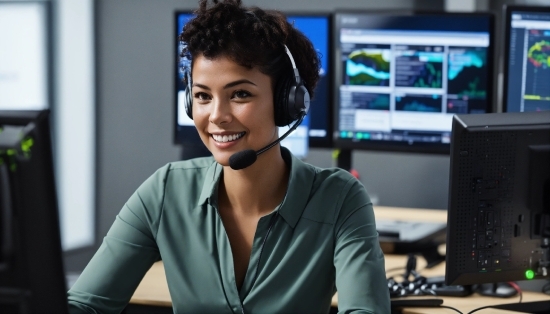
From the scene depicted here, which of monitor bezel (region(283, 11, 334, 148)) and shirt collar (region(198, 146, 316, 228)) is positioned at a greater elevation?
monitor bezel (region(283, 11, 334, 148))

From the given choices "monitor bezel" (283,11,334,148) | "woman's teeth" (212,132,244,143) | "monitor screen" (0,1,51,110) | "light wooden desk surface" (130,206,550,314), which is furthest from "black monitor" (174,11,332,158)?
"monitor screen" (0,1,51,110)

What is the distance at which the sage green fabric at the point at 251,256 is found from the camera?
147 cm

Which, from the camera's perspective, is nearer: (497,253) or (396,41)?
(497,253)

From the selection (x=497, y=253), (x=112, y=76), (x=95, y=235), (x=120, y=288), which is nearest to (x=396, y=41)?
(x=497, y=253)

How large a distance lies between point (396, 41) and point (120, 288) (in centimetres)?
108

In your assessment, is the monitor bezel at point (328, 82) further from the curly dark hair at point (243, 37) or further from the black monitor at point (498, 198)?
the black monitor at point (498, 198)

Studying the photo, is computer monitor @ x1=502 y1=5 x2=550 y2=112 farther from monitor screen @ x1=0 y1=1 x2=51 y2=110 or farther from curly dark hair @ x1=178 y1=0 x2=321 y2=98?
monitor screen @ x1=0 y1=1 x2=51 y2=110

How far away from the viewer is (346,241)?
147 cm

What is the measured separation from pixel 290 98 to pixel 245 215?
0.86 ft

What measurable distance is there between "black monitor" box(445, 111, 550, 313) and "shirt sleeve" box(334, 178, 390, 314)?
0.44 feet

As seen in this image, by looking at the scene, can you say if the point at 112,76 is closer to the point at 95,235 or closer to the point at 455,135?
the point at 95,235

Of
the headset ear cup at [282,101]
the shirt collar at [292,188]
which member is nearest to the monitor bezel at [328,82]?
the shirt collar at [292,188]

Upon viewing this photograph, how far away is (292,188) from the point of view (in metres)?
1.53

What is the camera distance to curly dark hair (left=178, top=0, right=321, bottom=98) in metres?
1.45
